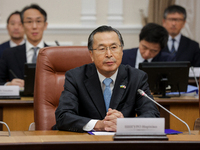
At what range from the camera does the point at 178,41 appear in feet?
16.4

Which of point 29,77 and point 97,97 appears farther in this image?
point 29,77

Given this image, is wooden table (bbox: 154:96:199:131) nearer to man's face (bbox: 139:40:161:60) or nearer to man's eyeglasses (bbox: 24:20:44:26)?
man's face (bbox: 139:40:161:60)

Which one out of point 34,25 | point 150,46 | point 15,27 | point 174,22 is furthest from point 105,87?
point 15,27

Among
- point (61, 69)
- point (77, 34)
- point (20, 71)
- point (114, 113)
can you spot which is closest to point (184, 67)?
point (61, 69)

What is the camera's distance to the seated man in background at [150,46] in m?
3.67

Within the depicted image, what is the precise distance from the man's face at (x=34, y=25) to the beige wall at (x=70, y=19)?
4.55 feet

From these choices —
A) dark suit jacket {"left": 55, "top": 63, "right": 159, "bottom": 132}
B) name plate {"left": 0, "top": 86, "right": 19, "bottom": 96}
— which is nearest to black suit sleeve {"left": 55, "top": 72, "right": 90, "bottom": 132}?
dark suit jacket {"left": 55, "top": 63, "right": 159, "bottom": 132}

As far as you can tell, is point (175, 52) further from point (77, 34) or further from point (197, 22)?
point (77, 34)

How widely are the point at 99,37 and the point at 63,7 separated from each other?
3755mm

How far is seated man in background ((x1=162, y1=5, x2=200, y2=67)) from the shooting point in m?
4.83

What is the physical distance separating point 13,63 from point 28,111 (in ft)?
3.76

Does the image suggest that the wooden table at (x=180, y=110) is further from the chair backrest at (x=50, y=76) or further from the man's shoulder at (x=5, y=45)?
the man's shoulder at (x=5, y=45)

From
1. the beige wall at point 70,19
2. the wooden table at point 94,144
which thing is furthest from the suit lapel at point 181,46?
the wooden table at point 94,144

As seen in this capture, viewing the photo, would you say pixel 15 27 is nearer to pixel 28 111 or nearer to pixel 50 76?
pixel 28 111
